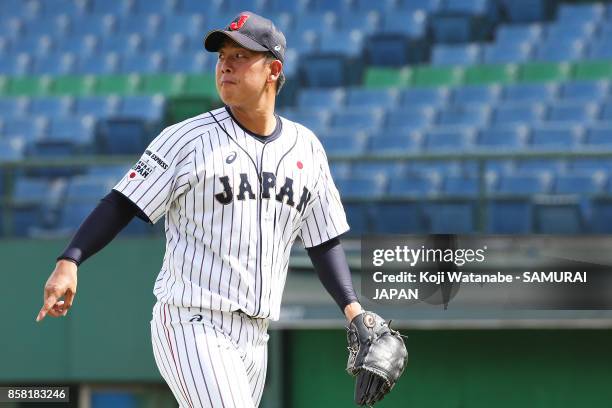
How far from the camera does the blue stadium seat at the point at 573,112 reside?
10298 millimetres

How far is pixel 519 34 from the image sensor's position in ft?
41.8

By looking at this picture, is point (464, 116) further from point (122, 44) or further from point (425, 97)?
point (122, 44)

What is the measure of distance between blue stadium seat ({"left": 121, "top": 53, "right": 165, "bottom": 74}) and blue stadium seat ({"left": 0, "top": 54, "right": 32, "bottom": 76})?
125cm

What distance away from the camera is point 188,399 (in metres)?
3.47

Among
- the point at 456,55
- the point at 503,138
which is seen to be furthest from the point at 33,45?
the point at 503,138

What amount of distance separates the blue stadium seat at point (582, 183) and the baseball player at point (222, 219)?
13.5ft

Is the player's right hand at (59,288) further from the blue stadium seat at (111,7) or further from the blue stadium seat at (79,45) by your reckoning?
the blue stadium seat at (111,7)

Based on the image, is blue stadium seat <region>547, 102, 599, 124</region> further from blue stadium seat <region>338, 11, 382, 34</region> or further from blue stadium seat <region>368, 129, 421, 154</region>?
blue stadium seat <region>338, 11, 382, 34</region>

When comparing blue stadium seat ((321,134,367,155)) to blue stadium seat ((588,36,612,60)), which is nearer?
blue stadium seat ((321,134,367,155))

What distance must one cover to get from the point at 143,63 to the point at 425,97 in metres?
4.24

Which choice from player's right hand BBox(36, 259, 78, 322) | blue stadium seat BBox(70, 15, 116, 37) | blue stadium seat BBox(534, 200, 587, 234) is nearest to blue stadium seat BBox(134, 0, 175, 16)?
blue stadium seat BBox(70, 15, 116, 37)

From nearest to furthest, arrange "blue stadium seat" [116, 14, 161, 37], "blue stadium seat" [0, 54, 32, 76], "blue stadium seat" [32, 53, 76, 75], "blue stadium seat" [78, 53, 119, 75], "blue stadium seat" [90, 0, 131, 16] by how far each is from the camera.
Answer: "blue stadium seat" [78, 53, 119, 75]
"blue stadium seat" [32, 53, 76, 75]
"blue stadium seat" [0, 54, 32, 76]
"blue stadium seat" [116, 14, 161, 37]
"blue stadium seat" [90, 0, 131, 16]

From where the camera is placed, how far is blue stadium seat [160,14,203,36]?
14672mm

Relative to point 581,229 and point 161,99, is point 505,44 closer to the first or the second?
point 161,99
